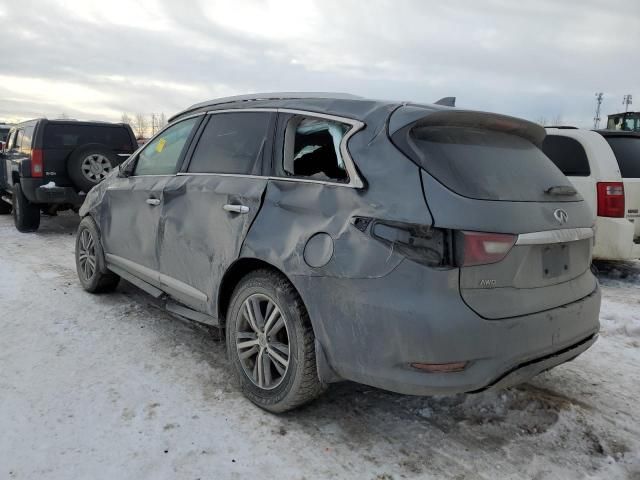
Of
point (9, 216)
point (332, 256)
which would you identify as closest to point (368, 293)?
point (332, 256)

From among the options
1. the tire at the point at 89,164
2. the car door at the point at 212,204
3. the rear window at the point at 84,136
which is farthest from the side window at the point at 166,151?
the rear window at the point at 84,136

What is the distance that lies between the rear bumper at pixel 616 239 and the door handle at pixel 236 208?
4183 mm

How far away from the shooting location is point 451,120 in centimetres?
255

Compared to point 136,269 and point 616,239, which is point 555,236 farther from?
point 616,239

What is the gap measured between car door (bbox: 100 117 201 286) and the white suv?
168 inches

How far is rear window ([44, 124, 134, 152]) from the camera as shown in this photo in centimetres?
834

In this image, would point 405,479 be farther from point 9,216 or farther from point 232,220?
point 9,216

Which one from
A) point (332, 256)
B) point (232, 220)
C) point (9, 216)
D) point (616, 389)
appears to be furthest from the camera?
point (9, 216)

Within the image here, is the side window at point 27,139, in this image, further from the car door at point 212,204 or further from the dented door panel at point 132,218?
the car door at point 212,204

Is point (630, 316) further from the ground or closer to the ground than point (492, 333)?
closer to the ground

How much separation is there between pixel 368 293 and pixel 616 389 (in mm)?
2030

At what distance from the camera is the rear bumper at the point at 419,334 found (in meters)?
2.20

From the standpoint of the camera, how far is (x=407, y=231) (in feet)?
7.47

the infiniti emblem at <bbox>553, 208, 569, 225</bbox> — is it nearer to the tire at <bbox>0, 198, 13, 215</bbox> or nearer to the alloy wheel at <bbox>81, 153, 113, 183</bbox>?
the alloy wheel at <bbox>81, 153, 113, 183</bbox>
